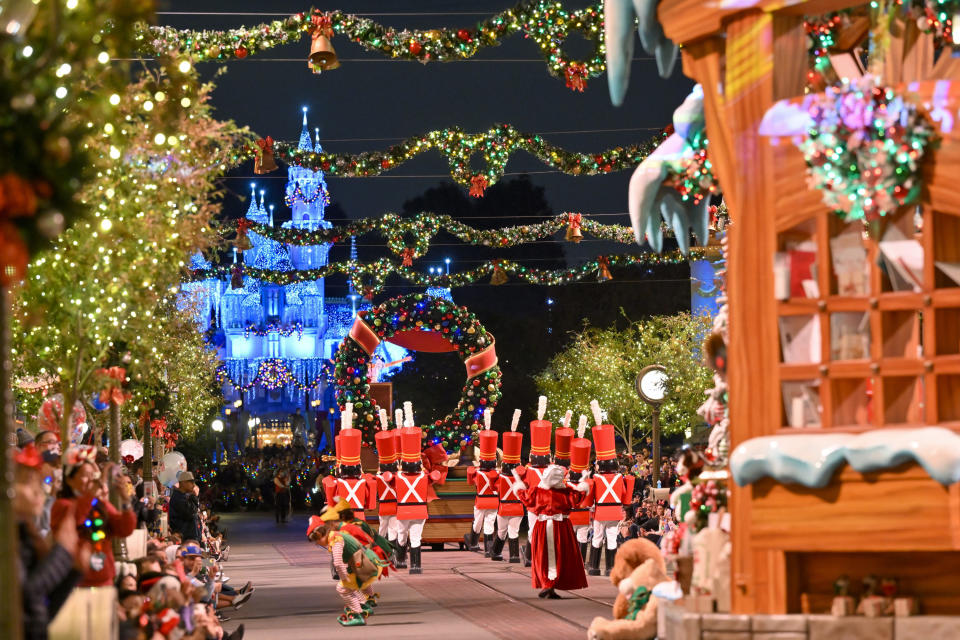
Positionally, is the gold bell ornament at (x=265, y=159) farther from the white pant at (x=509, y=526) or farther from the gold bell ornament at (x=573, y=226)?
the white pant at (x=509, y=526)

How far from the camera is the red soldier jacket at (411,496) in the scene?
23.5 meters

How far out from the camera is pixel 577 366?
172 ft

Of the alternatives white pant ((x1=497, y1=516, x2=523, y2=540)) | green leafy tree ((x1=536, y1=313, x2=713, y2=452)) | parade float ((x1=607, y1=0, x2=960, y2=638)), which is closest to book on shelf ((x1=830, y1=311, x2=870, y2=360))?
parade float ((x1=607, y1=0, x2=960, y2=638))

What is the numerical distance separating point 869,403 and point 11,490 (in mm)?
5544

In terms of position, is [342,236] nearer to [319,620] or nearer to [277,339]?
[319,620]

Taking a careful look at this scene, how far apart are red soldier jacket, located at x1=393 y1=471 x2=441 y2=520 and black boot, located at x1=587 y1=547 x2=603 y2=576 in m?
2.82

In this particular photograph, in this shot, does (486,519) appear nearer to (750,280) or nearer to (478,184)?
(478,184)

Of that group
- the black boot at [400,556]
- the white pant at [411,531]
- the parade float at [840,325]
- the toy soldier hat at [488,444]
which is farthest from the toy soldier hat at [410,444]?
the parade float at [840,325]

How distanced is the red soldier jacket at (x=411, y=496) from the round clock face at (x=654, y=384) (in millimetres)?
4912

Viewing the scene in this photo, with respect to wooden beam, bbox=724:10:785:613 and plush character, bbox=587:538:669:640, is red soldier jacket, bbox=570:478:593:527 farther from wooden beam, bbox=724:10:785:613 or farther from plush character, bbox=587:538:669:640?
wooden beam, bbox=724:10:785:613

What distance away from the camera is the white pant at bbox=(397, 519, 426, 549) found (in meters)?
23.6

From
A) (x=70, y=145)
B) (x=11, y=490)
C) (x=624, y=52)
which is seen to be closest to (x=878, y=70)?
(x=624, y=52)

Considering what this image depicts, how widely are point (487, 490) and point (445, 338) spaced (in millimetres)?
4592

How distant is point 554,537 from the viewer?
19.3 m
